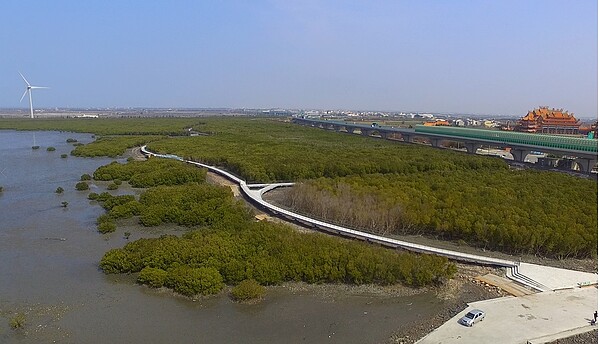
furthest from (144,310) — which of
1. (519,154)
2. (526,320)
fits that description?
(519,154)

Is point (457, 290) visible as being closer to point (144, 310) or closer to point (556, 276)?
point (556, 276)

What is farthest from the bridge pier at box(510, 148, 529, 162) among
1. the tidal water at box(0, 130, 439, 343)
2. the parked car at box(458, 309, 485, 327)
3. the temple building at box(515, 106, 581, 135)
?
the parked car at box(458, 309, 485, 327)

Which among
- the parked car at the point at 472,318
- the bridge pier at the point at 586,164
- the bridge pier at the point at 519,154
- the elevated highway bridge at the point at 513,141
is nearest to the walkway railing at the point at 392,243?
the parked car at the point at 472,318

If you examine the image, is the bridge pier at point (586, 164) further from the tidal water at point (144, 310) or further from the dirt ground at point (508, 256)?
the tidal water at point (144, 310)

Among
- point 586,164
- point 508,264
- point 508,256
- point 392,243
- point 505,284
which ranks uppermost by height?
point 586,164

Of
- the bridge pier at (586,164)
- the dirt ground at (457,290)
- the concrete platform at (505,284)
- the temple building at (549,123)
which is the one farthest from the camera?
the temple building at (549,123)

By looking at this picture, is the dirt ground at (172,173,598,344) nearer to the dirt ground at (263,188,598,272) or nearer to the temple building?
the dirt ground at (263,188,598,272)
